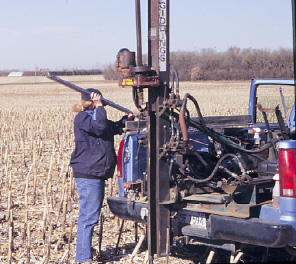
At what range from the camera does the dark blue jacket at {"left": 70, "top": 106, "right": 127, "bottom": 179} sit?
579cm

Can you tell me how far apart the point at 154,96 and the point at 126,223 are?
2.87 meters

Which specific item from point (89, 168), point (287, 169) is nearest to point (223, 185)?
point (287, 169)

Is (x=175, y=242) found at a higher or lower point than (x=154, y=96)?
lower

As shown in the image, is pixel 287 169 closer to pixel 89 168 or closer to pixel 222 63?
pixel 89 168

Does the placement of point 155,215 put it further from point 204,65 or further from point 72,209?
point 204,65

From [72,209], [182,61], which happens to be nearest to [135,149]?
[72,209]

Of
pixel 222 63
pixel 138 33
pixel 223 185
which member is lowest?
pixel 223 185

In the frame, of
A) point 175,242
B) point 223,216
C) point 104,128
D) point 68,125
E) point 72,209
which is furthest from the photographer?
point 68,125

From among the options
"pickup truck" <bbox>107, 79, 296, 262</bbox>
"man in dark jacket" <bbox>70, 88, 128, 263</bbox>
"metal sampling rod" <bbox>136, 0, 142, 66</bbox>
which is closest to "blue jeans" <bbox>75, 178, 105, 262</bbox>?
"man in dark jacket" <bbox>70, 88, 128, 263</bbox>

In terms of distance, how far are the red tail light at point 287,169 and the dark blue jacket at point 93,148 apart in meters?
1.91

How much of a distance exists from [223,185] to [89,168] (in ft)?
4.91

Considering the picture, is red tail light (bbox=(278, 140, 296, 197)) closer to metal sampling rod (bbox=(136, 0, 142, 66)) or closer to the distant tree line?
metal sampling rod (bbox=(136, 0, 142, 66))

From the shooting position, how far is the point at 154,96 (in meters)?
5.08

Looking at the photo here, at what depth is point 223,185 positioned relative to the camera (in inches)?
197
